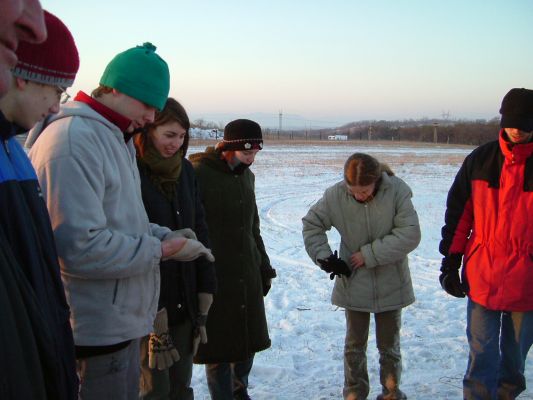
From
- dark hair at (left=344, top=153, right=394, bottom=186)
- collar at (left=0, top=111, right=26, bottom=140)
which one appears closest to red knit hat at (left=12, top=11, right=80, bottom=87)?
collar at (left=0, top=111, right=26, bottom=140)

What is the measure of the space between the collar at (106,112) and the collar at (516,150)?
2.37m

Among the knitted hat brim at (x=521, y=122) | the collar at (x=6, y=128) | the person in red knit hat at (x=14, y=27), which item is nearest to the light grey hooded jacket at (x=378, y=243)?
the knitted hat brim at (x=521, y=122)

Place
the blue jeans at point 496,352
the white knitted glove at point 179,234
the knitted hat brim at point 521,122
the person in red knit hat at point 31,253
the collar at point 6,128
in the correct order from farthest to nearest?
1. the blue jeans at point 496,352
2. the knitted hat brim at point 521,122
3. the white knitted glove at point 179,234
4. the collar at point 6,128
5. the person in red knit hat at point 31,253

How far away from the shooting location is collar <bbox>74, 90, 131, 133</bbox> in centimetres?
222

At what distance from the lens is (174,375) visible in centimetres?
301

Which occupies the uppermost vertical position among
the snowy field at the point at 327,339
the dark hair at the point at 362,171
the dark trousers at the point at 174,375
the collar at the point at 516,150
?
the collar at the point at 516,150

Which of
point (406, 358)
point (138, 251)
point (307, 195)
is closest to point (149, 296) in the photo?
point (138, 251)

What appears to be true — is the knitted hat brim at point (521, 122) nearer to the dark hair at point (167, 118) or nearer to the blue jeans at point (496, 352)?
the blue jeans at point (496, 352)

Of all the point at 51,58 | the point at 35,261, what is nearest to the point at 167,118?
the point at 51,58

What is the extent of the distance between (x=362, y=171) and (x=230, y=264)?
1.13 m

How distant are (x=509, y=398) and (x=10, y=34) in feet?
11.9

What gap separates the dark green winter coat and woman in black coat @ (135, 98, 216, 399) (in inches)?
17.7

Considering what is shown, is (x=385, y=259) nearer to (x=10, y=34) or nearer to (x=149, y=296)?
(x=149, y=296)

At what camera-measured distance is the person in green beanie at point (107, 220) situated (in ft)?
6.35
